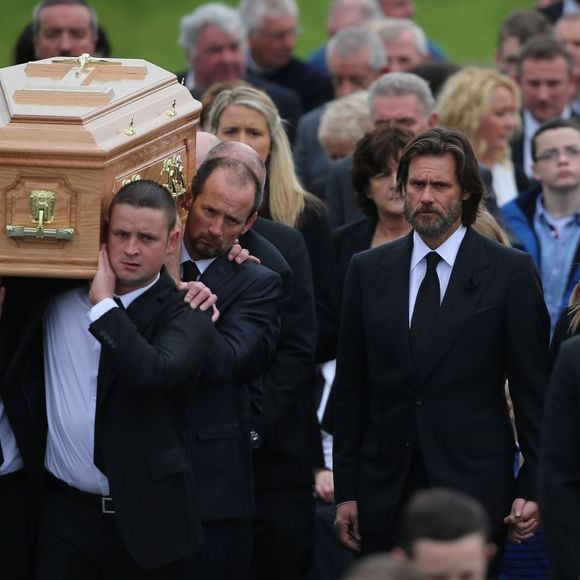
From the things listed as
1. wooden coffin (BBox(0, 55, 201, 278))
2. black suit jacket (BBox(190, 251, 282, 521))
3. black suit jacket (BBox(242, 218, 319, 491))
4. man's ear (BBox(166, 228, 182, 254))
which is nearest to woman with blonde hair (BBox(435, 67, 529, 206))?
black suit jacket (BBox(242, 218, 319, 491))

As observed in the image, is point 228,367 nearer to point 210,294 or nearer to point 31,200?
point 210,294

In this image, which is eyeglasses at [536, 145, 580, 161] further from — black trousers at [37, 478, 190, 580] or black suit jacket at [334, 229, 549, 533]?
black trousers at [37, 478, 190, 580]

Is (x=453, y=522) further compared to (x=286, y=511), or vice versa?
(x=286, y=511)

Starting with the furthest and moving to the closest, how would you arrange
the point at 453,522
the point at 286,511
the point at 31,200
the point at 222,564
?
1. the point at 286,511
2. the point at 222,564
3. the point at 31,200
4. the point at 453,522

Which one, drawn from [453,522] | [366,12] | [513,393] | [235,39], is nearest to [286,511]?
[513,393]

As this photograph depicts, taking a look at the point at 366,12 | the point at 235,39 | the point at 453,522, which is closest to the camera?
the point at 453,522

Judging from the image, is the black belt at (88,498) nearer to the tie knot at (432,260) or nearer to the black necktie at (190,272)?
the black necktie at (190,272)

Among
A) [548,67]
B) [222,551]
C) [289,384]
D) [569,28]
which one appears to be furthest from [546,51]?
[222,551]

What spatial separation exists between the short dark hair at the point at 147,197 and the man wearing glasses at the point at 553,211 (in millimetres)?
3339

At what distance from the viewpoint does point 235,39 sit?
37.9 feet

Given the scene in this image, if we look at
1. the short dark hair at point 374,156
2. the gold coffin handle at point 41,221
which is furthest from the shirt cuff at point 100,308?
the short dark hair at point 374,156

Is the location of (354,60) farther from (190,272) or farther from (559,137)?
(190,272)

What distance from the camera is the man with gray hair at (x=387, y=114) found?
853 centimetres

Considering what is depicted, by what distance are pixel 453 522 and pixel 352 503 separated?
2050mm
